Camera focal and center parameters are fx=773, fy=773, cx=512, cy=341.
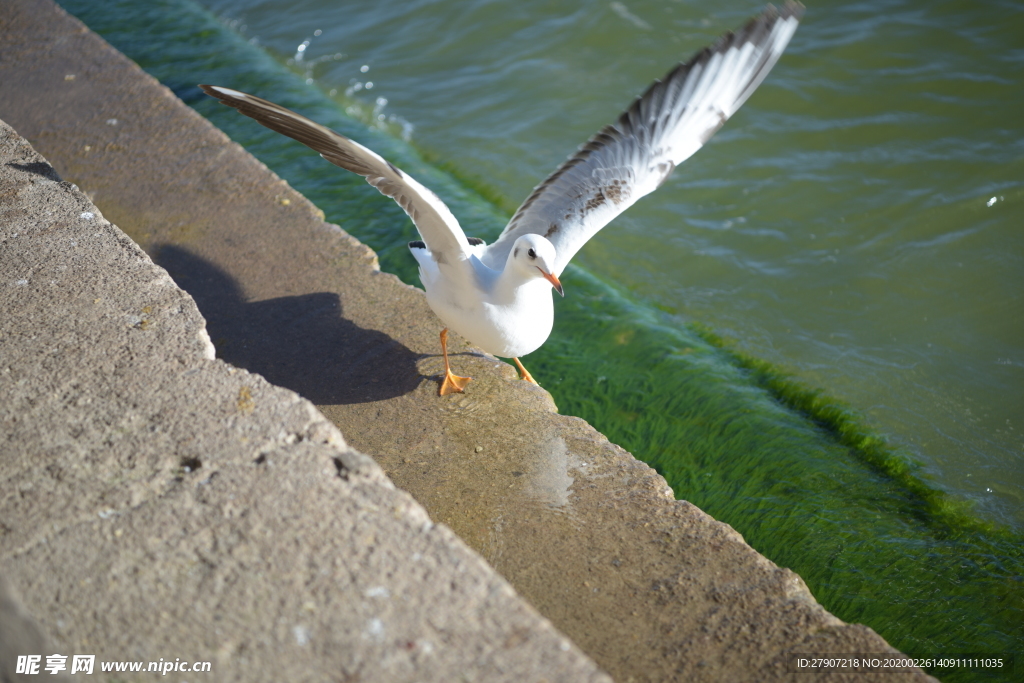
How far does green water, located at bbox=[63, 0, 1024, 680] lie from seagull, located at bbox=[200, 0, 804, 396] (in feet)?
3.27

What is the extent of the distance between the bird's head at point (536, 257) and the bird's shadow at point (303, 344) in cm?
78

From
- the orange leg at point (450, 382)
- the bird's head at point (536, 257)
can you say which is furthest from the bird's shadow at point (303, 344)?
the bird's head at point (536, 257)

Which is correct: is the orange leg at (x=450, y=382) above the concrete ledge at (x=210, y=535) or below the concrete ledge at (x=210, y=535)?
below

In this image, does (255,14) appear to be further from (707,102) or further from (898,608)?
(898,608)

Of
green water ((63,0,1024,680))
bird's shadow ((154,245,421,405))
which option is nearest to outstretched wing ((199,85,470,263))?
bird's shadow ((154,245,421,405))

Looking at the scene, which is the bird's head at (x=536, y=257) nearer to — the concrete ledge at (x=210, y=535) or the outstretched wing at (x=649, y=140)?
the outstretched wing at (x=649, y=140)

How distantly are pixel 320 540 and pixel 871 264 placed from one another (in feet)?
16.4

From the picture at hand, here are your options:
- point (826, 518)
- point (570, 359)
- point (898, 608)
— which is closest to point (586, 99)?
point (570, 359)

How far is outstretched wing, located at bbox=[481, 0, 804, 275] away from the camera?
11.6 feet

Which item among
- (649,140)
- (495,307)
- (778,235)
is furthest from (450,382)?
(778,235)

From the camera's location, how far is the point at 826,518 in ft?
11.6

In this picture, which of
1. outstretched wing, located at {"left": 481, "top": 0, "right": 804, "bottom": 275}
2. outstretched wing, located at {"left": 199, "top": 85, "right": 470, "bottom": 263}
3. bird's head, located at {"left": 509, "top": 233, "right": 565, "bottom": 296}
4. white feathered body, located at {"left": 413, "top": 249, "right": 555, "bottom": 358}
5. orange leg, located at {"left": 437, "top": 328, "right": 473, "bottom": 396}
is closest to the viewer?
outstretched wing, located at {"left": 199, "top": 85, "right": 470, "bottom": 263}

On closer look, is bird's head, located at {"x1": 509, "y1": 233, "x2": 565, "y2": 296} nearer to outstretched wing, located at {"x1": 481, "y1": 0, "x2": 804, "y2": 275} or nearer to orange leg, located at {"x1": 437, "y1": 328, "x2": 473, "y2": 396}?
outstretched wing, located at {"x1": 481, "y1": 0, "x2": 804, "y2": 275}

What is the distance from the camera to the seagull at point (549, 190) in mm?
3100
